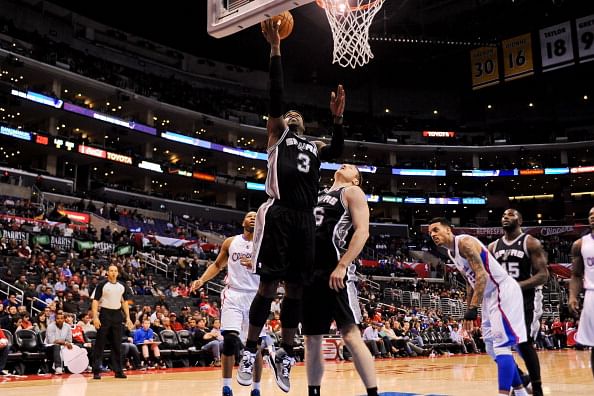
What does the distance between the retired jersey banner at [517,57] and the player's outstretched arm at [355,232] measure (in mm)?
34090

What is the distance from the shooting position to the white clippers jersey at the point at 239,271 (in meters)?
6.14

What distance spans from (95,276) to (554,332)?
56.6 feet

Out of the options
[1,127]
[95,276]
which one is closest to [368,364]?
[95,276]

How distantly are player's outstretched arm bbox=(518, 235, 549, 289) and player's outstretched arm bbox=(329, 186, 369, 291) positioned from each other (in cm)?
225

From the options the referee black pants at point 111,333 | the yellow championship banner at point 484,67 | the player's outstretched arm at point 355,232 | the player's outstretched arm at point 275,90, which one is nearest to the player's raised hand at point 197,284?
the player's outstretched arm at point 355,232

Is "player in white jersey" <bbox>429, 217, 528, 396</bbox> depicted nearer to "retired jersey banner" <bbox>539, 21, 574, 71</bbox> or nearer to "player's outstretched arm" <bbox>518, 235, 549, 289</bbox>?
"player's outstretched arm" <bbox>518, 235, 549, 289</bbox>

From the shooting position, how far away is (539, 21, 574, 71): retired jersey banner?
109 feet


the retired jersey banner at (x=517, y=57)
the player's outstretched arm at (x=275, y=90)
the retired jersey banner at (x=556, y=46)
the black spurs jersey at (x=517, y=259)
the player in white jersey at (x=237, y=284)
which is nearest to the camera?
the player's outstretched arm at (x=275, y=90)

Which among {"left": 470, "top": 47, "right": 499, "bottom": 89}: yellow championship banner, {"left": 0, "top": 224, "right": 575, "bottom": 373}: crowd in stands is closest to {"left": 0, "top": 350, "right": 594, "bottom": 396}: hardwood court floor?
{"left": 0, "top": 224, "right": 575, "bottom": 373}: crowd in stands

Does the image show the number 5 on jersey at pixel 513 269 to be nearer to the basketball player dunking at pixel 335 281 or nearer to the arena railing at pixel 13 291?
the basketball player dunking at pixel 335 281

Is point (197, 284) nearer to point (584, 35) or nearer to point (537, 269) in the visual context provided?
point (537, 269)

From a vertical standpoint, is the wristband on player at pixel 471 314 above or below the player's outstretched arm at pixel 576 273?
below

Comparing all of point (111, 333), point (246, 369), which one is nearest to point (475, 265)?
point (246, 369)

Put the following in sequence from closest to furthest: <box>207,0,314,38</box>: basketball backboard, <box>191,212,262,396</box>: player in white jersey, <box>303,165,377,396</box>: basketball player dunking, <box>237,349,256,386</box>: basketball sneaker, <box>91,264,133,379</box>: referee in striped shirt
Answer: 1. <box>237,349,256,386</box>: basketball sneaker
2. <box>303,165,377,396</box>: basketball player dunking
3. <box>207,0,314,38</box>: basketball backboard
4. <box>191,212,262,396</box>: player in white jersey
5. <box>91,264,133,379</box>: referee in striped shirt
